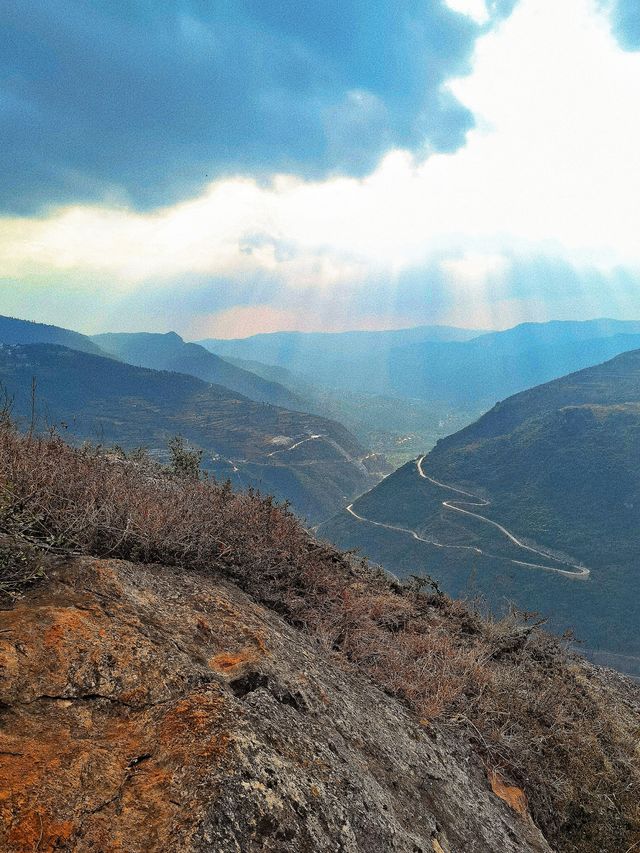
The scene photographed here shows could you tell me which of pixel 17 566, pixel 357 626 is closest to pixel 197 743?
pixel 17 566

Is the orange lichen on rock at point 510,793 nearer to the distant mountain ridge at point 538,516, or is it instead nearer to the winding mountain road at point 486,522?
the distant mountain ridge at point 538,516

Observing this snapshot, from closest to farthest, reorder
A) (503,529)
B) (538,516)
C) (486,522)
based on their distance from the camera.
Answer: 1. (503,529)
2. (486,522)
3. (538,516)

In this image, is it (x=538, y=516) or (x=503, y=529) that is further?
(x=538, y=516)

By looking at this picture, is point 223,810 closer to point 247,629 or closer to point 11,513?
point 247,629

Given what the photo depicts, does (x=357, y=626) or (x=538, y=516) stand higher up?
(x=357, y=626)

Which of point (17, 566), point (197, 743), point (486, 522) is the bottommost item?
point (486, 522)

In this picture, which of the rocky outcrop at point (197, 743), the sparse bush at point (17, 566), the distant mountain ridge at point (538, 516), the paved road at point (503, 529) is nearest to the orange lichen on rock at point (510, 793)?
the rocky outcrop at point (197, 743)

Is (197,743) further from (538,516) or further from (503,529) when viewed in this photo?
(538,516)
